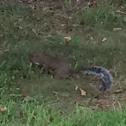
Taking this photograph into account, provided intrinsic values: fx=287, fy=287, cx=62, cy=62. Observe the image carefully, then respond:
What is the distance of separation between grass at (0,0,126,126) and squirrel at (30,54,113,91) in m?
0.10

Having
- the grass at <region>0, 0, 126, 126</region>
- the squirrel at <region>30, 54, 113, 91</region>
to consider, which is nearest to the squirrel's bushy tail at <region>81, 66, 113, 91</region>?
the squirrel at <region>30, 54, 113, 91</region>

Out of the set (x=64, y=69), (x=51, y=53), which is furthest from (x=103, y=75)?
(x=51, y=53)

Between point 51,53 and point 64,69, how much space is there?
0.51 m

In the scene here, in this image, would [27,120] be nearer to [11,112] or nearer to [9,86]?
[11,112]

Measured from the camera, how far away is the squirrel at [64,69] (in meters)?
3.65

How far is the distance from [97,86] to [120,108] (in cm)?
49

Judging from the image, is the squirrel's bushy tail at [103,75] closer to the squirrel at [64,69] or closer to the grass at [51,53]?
the squirrel at [64,69]

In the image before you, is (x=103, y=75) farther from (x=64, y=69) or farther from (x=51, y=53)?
(x=51, y=53)

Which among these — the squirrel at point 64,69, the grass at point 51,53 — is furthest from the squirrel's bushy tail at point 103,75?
the grass at point 51,53

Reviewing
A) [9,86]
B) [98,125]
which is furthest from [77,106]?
[9,86]

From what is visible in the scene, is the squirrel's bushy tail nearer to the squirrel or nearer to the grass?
the squirrel

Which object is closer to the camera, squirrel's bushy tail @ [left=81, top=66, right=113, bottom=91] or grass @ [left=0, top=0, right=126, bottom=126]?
grass @ [left=0, top=0, right=126, bottom=126]

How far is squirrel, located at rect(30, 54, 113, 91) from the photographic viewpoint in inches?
144

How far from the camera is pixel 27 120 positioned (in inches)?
122
